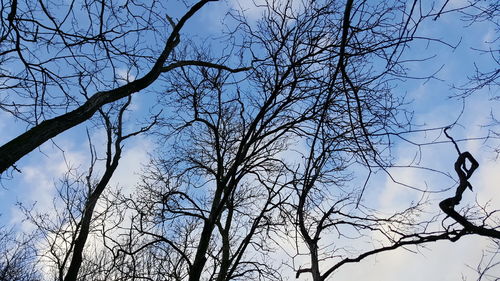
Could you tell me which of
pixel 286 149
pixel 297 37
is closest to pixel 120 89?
pixel 297 37

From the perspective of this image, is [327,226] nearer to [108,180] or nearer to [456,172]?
[456,172]

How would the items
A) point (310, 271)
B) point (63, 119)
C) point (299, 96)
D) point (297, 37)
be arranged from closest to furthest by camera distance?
point (63, 119)
point (297, 37)
point (299, 96)
point (310, 271)

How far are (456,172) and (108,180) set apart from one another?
764cm

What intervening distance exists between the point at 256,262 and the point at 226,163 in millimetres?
2181

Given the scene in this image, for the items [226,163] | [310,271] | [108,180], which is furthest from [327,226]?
[108,180]

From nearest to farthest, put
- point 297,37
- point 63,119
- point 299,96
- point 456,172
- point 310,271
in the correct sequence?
point 456,172 < point 63,119 < point 297,37 < point 299,96 < point 310,271

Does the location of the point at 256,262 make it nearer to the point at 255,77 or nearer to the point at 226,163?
the point at 226,163

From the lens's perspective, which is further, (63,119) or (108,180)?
(108,180)

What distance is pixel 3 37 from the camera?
3746mm

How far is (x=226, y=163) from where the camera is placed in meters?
8.61

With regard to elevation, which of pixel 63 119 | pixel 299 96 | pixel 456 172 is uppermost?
pixel 299 96

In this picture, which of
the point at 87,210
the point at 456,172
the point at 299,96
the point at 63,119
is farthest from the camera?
the point at 87,210

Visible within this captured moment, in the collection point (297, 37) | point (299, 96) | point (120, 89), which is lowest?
point (120, 89)

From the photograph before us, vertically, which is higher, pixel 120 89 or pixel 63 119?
pixel 120 89
